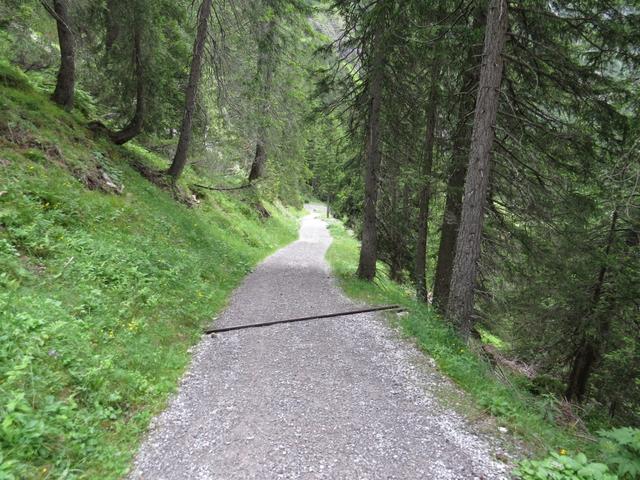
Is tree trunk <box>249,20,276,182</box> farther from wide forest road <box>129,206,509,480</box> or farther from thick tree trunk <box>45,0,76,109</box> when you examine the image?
wide forest road <box>129,206,509,480</box>

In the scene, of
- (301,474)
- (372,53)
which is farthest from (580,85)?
(301,474)

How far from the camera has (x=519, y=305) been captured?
10.1m

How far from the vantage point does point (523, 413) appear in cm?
443

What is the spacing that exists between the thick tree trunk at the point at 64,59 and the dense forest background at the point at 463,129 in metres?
0.05

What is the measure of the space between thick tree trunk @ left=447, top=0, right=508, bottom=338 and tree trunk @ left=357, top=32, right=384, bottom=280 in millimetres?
4013

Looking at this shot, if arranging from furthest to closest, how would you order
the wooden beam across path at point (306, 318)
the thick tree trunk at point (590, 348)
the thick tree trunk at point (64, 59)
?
the thick tree trunk at point (64, 59) < the thick tree trunk at point (590, 348) < the wooden beam across path at point (306, 318)

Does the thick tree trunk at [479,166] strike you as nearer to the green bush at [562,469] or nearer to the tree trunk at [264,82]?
the green bush at [562,469]

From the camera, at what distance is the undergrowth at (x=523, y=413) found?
3.31 m

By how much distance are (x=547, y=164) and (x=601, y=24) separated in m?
2.50

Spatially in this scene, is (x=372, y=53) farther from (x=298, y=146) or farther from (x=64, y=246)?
(x=298, y=146)

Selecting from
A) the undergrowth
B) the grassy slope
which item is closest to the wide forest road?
the undergrowth

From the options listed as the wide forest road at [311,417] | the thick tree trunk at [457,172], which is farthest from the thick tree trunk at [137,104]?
the thick tree trunk at [457,172]

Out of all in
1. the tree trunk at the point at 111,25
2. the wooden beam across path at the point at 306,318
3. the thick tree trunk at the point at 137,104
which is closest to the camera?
the wooden beam across path at the point at 306,318

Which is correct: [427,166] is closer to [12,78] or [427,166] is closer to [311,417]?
[311,417]
